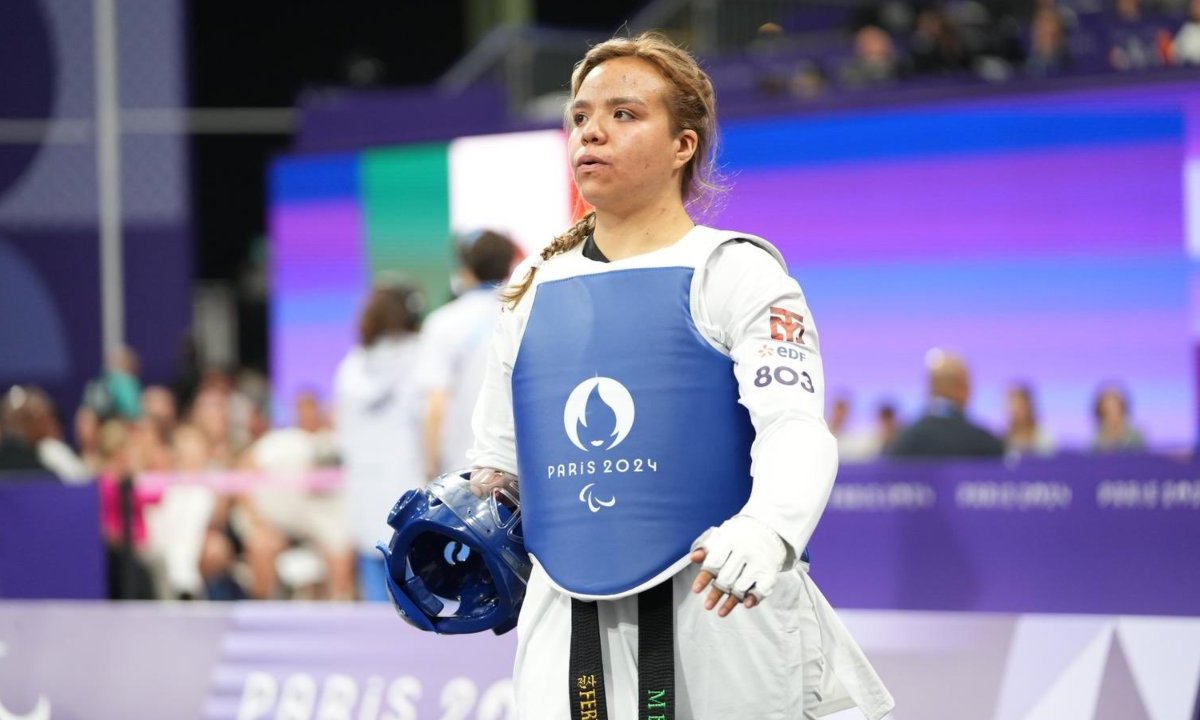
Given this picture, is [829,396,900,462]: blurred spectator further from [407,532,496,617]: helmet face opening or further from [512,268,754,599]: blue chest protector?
[512,268,754,599]: blue chest protector

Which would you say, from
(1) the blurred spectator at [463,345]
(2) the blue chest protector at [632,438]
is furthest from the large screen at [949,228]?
(2) the blue chest protector at [632,438]

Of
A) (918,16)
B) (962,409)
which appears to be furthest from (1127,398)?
A: (918,16)

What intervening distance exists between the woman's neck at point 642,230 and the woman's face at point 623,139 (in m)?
0.02

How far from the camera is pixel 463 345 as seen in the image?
6891mm

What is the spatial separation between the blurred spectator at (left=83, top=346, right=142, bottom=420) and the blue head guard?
374 inches

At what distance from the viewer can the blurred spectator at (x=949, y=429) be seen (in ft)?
27.9

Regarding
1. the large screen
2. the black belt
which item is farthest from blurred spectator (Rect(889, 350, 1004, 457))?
the black belt

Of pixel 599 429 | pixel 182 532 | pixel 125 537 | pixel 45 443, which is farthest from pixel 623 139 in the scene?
pixel 45 443

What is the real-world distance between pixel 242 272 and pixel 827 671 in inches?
934

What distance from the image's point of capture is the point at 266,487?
9.80m

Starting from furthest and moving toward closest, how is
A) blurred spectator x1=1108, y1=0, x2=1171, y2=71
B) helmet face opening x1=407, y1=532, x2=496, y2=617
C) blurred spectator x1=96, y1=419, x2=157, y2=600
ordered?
blurred spectator x1=1108, y1=0, x2=1171, y2=71 < blurred spectator x1=96, y1=419, x2=157, y2=600 < helmet face opening x1=407, y1=532, x2=496, y2=617

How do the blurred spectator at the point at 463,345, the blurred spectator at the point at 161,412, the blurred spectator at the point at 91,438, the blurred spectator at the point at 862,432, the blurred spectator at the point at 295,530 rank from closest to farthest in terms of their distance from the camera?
the blurred spectator at the point at 463,345 → the blurred spectator at the point at 295,530 → the blurred spectator at the point at 862,432 → the blurred spectator at the point at 91,438 → the blurred spectator at the point at 161,412

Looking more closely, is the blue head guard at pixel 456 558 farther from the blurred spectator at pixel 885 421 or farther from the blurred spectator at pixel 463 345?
the blurred spectator at pixel 885 421

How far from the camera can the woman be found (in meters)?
2.99
